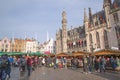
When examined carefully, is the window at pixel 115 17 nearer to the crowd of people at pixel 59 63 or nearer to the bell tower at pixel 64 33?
the crowd of people at pixel 59 63

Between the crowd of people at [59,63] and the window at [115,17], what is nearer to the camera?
the crowd of people at [59,63]

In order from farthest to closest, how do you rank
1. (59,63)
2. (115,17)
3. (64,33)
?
(64,33)
(115,17)
(59,63)

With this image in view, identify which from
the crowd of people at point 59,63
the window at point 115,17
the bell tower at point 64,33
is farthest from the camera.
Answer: the bell tower at point 64,33

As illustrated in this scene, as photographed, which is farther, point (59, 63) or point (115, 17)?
point (115, 17)

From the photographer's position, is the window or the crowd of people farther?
the window

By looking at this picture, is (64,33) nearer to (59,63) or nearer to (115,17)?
(115,17)

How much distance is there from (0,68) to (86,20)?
1833 inches

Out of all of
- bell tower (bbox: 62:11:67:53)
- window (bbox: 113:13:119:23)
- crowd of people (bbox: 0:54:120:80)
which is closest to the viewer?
crowd of people (bbox: 0:54:120:80)

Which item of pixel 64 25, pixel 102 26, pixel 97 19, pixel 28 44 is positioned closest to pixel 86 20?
pixel 97 19

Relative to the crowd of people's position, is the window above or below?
above

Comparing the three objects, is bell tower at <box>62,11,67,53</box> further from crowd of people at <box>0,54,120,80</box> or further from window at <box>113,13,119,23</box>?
crowd of people at <box>0,54,120,80</box>

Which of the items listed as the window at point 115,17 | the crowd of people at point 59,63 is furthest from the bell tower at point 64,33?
the crowd of people at point 59,63

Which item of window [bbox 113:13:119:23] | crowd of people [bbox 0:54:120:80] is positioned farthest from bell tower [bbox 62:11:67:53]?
crowd of people [bbox 0:54:120:80]

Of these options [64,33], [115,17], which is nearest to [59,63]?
[115,17]
